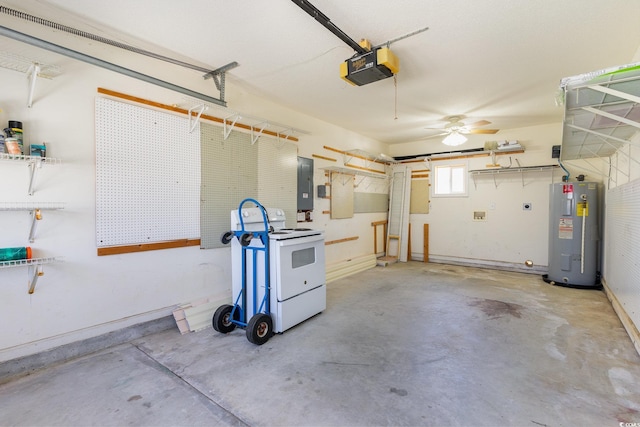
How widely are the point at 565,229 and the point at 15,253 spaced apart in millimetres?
6734

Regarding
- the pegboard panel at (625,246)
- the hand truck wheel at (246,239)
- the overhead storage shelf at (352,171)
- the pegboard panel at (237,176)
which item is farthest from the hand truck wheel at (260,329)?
the pegboard panel at (625,246)

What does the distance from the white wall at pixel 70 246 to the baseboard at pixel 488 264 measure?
550cm

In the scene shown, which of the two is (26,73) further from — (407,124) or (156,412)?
(407,124)

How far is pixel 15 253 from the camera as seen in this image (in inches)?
84.4

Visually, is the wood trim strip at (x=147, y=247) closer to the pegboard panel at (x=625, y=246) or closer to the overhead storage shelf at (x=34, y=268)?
the overhead storage shelf at (x=34, y=268)

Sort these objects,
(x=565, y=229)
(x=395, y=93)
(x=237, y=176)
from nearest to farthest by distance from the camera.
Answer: (x=237, y=176) → (x=395, y=93) → (x=565, y=229)

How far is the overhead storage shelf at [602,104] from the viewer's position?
1.66 metres

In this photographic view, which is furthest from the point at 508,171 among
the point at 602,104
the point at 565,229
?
the point at 602,104

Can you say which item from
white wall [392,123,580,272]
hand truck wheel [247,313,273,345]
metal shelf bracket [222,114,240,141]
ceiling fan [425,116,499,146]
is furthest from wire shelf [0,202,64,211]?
white wall [392,123,580,272]

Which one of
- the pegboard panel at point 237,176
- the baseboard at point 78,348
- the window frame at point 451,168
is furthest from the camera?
the window frame at point 451,168

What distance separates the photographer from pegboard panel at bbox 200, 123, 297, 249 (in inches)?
134

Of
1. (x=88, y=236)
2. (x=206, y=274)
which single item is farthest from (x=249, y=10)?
(x=206, y=274)

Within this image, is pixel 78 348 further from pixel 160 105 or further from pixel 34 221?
pixel 160 105

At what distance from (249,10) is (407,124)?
3.86 m
